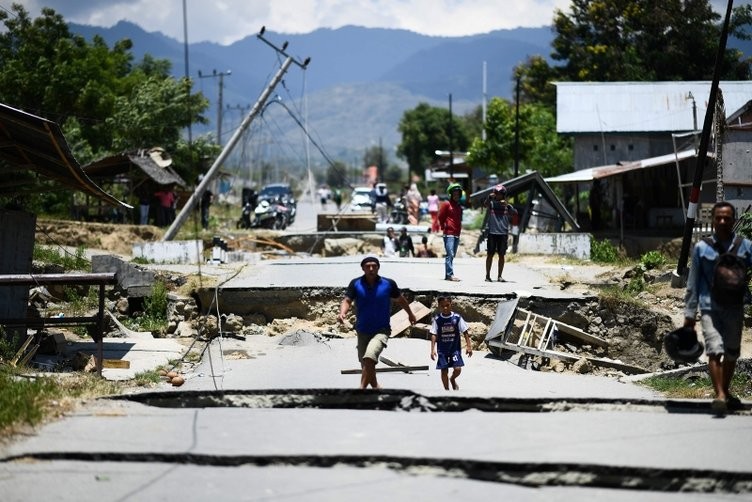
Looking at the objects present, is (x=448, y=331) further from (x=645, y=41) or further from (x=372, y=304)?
(x=645, y=41)

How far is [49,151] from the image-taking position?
14273 mm

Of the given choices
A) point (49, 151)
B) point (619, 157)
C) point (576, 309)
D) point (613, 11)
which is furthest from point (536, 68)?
point (49, 151)

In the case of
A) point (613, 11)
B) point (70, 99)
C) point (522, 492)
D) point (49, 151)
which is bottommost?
point (522, 492)

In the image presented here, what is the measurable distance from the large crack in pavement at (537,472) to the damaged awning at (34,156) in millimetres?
7171

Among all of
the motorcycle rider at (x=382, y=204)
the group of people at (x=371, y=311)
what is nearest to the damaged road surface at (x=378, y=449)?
the group of people at (x=371, y=311)

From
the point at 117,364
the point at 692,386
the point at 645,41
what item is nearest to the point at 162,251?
the point at 117,364

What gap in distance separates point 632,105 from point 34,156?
114 ft

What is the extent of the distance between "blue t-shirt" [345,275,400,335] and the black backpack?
3.22 m

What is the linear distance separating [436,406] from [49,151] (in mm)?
7526

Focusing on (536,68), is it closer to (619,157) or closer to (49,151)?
(619,157)

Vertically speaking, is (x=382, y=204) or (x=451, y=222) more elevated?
(x=382, y=204)

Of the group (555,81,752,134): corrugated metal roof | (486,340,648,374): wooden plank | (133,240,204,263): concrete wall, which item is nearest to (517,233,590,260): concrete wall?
(133,240,204,263): concrete wall

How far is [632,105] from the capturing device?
45625 millimetres

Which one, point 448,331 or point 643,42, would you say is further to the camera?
point 643,42
